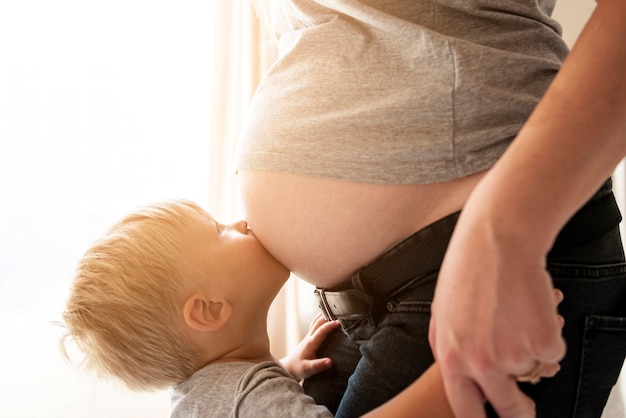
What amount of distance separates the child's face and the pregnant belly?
0.10m

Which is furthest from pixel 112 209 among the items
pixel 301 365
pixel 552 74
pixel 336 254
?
pixel 552 74

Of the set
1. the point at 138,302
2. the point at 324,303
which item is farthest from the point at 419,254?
the point at 138,302

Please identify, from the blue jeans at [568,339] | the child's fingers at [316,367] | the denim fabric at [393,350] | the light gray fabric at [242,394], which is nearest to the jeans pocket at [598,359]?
the blue jeans at [568,339]

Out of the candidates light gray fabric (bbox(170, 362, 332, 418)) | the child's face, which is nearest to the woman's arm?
light gray fabric (bbox(170, 362, 332, 418))

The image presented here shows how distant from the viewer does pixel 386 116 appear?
74 cm

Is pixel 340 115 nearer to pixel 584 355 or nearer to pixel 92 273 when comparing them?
pixel 584 355

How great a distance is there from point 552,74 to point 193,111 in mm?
949

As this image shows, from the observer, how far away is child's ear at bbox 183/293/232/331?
0.98 m

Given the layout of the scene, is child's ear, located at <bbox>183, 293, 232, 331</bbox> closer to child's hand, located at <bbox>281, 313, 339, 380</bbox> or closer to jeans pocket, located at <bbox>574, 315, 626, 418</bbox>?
child's hand, located at <bbox>281, 313, 339, 380</bbox>

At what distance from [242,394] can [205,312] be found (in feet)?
0.53

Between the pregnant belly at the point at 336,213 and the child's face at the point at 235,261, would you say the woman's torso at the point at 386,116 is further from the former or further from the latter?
the child's face at the point at 235,261

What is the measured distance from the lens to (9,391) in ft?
4.36

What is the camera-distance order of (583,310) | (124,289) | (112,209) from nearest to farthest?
(583,310), (124,289), (112,209)

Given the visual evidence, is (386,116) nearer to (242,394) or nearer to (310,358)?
(242,394)
